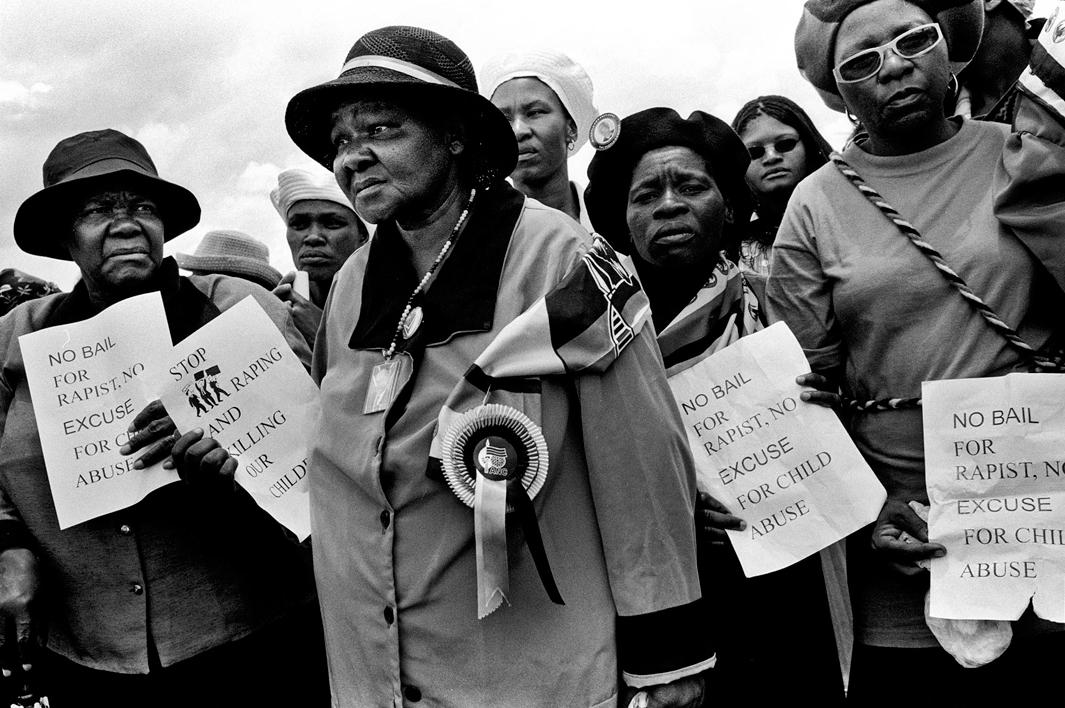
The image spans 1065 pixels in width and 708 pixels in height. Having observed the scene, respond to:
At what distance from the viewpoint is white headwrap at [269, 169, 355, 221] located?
16.0ft

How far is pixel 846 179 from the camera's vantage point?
295cm

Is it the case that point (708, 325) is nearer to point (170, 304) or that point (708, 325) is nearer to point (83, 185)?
point (170, 304)

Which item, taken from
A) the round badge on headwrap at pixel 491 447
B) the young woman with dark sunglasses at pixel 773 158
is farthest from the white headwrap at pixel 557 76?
the round badge on headwrap at pixel 491 447

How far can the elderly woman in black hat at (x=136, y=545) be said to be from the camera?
9.87 ft

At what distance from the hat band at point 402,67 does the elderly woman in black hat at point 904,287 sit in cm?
115

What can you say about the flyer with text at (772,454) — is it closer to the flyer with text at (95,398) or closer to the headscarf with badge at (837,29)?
the headscarf with badge at (837,29)

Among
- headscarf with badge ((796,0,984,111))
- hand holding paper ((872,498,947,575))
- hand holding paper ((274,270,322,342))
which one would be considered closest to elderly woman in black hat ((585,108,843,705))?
hand holding paper ((872,498,947,575))

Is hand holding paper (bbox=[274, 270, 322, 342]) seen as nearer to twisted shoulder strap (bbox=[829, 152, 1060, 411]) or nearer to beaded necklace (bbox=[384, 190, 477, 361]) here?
beaded necklace (bbox=[384, 190, 477, 361])

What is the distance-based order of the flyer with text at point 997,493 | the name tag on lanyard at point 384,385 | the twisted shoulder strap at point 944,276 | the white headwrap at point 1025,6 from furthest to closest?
the white headwrap at point 1025,6, the twisted shoulder strap at point 944,276, the flyer with text at point 997,493, the name tag on lanyard at point 384,385

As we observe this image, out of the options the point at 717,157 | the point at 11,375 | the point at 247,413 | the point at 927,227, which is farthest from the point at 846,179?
the point at 11,375

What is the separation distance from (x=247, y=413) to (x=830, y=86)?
6.67ft

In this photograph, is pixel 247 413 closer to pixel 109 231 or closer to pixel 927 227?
pixel 109 231

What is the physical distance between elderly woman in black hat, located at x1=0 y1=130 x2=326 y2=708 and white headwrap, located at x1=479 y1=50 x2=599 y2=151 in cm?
174

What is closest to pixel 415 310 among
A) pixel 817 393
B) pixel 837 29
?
pixel 817 393
